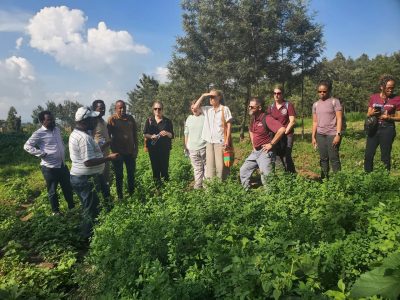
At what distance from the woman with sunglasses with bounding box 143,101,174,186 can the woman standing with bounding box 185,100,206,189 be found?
574mm

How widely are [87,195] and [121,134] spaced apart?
190 cm

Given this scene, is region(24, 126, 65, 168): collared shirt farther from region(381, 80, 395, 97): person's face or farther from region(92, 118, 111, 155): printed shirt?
region(381, 80, 395, 97): person's face

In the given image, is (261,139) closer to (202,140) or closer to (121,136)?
(202,140)

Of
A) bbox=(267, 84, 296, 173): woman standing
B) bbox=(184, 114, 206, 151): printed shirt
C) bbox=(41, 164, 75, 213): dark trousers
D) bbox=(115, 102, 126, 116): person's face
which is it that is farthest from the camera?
bbox=(115, 102, 126, 116): person's face

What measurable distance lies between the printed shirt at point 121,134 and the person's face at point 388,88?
15.4 feet

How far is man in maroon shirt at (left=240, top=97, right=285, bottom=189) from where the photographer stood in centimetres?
571

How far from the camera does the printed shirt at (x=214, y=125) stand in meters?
6.31

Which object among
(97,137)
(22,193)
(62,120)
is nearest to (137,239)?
(97,137)

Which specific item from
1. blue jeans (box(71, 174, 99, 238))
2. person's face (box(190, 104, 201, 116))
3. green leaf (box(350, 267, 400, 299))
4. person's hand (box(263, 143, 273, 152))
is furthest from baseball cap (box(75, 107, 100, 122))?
green leaf (box(350, 267, 400, 299))

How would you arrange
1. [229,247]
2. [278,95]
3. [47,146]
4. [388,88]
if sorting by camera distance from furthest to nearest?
[47,146]
[278,95]
[388,88]
[229,247]

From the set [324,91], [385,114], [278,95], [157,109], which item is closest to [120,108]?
[157,109]

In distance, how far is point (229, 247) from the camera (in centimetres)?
321

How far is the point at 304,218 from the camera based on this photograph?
347cm

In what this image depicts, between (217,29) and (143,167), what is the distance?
11.8m
